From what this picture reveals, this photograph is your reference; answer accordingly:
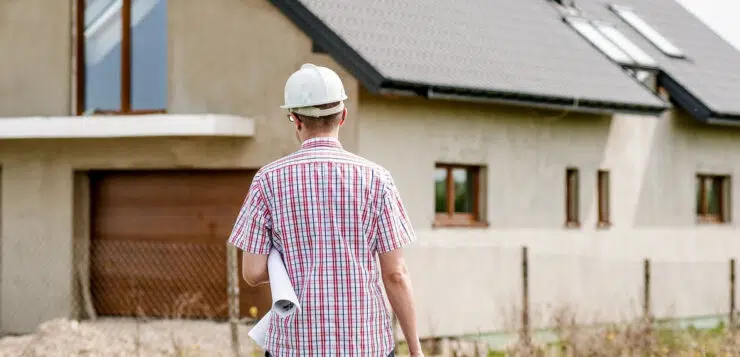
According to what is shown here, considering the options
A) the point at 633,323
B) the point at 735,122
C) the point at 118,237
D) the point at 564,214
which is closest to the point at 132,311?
the point at 118,237

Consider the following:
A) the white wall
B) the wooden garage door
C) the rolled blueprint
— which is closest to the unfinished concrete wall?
the wooden garage door

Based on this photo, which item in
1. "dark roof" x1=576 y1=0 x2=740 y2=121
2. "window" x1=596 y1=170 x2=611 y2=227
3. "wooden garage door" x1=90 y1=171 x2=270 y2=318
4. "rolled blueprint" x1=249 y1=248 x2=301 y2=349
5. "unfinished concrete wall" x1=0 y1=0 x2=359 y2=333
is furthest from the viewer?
"dark roof" x1=576 y1=0 x2=740 y2=121

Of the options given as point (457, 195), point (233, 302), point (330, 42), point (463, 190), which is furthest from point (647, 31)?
point (233, 302)

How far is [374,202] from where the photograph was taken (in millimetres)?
4418

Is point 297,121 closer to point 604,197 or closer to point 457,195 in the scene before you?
point 457,195

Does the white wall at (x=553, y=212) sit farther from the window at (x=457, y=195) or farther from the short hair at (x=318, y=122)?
the short hair at (x=318, y=122)

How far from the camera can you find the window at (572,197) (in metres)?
17.2

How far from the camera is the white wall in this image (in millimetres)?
14805

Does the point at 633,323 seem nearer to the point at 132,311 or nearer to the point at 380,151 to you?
the point at 380,151

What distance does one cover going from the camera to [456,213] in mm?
15539

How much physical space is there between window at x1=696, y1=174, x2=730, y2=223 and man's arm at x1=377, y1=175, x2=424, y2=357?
1556cm

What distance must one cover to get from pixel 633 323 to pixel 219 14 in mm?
6019

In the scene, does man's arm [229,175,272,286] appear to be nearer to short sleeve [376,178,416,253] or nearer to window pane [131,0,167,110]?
short sleeve [376,178,416,253]

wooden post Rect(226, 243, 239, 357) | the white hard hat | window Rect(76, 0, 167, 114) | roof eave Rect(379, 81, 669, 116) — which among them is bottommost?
wooden post Rect(226, 243, 239, 357)
